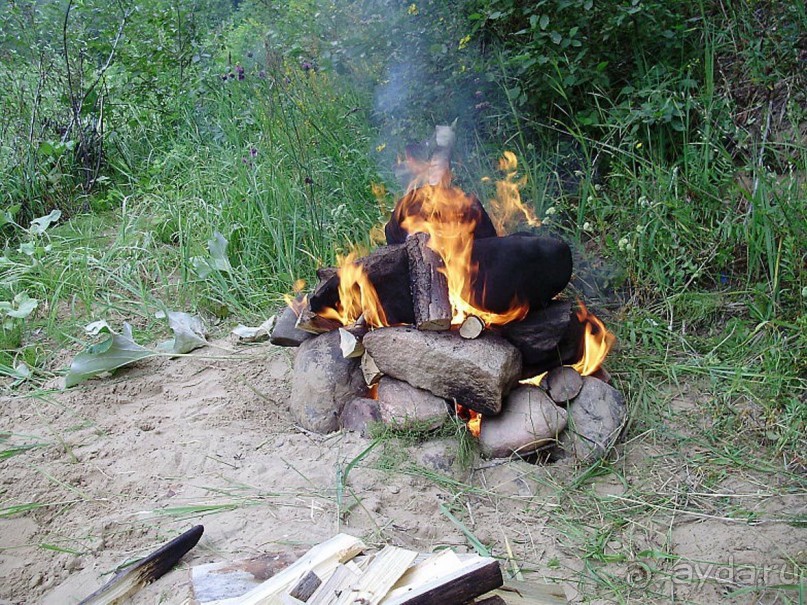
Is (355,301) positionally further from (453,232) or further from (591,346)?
(591,346)

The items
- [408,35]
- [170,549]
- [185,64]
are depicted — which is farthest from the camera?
[185,64]

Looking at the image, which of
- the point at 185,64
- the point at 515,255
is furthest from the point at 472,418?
the point at 185,64

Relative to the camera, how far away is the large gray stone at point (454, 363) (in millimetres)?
3107

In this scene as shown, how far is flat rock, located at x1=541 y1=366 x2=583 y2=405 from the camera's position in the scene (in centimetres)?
327

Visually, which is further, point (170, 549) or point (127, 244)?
point (127, 244)

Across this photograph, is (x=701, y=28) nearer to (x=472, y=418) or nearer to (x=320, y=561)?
(x=472, y=418)

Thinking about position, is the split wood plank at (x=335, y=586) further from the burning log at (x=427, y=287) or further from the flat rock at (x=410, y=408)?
the burning log at (x=427, y=287)

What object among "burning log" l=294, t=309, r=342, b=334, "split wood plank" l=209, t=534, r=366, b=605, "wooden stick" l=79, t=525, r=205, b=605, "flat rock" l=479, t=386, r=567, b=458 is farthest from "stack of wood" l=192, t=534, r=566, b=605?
"burning log" l=294, t=309, r=342, b=334

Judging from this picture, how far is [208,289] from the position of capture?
4715mm

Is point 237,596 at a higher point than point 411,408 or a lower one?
higher

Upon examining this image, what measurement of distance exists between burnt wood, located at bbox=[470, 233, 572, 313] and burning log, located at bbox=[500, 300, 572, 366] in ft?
0.26

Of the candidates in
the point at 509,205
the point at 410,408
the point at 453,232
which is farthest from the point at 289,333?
the point at 509,205

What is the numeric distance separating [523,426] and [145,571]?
5.11ft

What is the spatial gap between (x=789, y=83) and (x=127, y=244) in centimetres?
423
